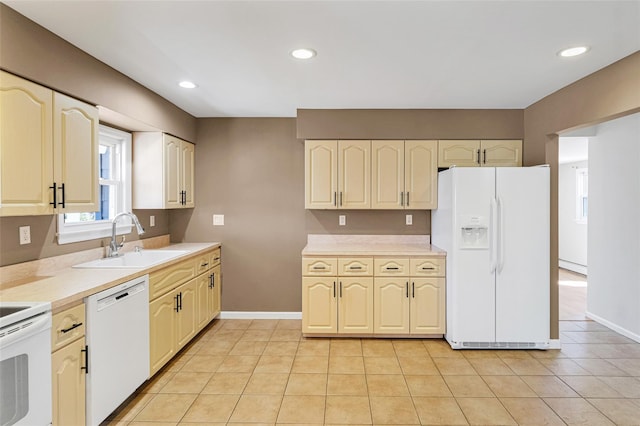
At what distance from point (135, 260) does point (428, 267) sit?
2.78 m

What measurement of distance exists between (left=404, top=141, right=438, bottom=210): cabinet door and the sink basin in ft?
8.00

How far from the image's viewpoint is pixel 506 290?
3268mm

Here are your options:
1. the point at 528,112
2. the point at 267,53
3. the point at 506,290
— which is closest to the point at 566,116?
the point at 528,112

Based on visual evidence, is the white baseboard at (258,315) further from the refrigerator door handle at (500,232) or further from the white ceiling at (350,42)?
the white ceiling at (350,42)

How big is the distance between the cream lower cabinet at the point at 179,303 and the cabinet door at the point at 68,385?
2.23 feet

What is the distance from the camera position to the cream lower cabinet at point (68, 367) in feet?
5.76

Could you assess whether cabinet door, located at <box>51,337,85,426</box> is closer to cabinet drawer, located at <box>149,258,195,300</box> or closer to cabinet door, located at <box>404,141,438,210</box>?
cabinet drawer, located at <box>149,258,195,300</box>

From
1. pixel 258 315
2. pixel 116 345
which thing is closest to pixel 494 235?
pixel 258 315

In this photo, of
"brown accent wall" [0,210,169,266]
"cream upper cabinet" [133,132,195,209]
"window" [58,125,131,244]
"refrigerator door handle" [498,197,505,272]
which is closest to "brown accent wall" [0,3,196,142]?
"cream upper cabinet" [133,132,195,209]

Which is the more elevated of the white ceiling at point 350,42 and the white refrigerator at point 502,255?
the white ceiling at point 350,42

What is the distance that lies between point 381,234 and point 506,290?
4.69ft

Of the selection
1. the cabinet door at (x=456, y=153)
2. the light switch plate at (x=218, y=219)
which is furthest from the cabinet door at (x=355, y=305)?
the light switch plate at (x=218, y=219)

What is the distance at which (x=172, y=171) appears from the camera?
3.67m

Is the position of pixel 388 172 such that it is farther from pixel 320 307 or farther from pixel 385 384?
pixel 385 384
